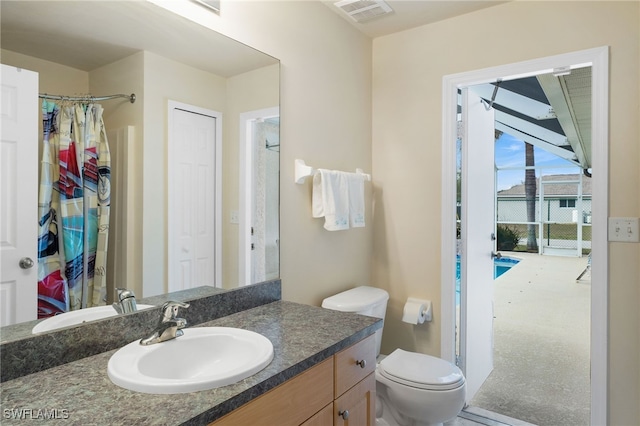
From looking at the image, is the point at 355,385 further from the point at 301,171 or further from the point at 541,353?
the point at 541,353

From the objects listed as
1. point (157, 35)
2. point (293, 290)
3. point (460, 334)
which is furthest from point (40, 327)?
point (460, 334)

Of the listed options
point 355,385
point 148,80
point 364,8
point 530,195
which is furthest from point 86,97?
point 530,195

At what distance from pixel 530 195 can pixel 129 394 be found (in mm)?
9773

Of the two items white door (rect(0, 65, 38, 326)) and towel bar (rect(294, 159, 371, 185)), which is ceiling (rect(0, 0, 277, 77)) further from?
towel bar (rect(294, 159, 371, 185))

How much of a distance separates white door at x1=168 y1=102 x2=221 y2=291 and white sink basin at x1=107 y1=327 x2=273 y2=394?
259 mm

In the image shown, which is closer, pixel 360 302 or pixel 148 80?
pixel 148 80

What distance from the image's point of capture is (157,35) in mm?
1367

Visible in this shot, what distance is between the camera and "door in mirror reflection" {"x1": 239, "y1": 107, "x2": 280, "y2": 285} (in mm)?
1712

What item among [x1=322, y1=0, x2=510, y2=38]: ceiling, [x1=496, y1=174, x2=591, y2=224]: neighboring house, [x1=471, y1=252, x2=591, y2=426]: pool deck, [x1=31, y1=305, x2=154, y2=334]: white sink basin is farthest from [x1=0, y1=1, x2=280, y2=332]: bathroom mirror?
[x1=496, y1=174, x2=591, y2=224]: neighboring house

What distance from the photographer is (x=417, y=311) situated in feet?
7.65

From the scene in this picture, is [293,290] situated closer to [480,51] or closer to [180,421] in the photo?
[180,421]

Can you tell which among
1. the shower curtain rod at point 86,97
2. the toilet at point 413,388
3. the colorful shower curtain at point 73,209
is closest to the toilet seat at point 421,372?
the toilet at point 413,388

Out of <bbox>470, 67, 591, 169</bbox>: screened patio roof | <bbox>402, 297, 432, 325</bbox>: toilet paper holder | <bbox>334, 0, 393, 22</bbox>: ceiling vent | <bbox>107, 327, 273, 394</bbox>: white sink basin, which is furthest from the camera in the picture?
<bbox>470, 67, 591, 169</bbox>: screened patio roof

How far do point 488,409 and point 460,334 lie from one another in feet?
1.50
